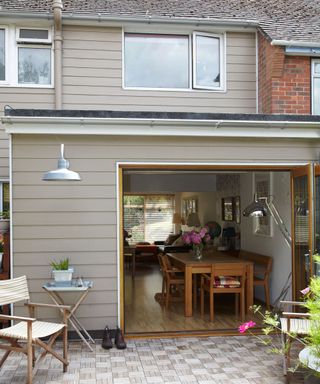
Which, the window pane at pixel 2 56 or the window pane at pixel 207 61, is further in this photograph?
the window pane at pixel 207 61

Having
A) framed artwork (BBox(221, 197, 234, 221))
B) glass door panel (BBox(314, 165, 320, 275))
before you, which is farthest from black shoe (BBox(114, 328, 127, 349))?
framed artwork (BBox(221, 197, 234, 221))

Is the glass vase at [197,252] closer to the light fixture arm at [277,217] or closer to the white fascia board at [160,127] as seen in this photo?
the light fixture arm at [277,217]

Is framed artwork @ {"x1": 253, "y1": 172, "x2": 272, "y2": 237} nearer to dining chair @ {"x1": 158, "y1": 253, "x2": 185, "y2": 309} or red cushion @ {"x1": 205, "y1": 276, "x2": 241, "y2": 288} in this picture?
red cushion @ {"x1": 205, "y1": 276, "x2": 241, "y2": 288}

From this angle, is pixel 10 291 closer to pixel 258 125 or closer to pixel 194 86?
pixel 258 125

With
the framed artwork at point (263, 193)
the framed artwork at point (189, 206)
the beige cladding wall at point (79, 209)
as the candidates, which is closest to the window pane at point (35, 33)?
the beige cladding wall at point (79, 209)

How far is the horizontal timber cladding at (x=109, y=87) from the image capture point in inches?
323

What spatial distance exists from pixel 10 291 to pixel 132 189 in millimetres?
6910

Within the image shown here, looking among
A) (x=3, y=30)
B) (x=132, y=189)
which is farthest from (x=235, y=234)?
(x=3, y=30)

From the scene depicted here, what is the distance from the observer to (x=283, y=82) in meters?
8.09

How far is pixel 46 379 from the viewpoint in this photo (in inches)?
187

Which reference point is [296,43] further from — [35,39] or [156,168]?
[35,39]

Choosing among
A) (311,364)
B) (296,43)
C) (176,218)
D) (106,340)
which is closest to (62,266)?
(106,340)

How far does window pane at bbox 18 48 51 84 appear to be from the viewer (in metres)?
8.16

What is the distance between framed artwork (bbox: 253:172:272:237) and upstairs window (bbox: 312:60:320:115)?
136 centimetres
